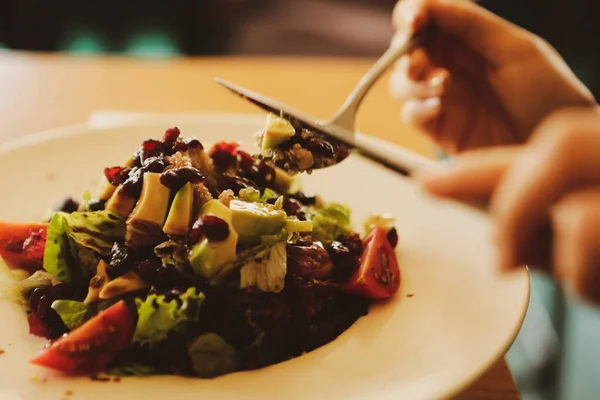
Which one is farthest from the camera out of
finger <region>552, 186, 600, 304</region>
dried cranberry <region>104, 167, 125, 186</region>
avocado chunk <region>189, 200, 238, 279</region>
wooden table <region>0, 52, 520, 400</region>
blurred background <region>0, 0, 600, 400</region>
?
blurred background <region>0, 0, 600, 400</region>

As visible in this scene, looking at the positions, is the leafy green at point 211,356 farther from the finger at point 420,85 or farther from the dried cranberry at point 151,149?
the finger at point 420,85

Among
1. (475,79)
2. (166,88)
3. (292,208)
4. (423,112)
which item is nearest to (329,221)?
(292,208)

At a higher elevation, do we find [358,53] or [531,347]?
[358,53]

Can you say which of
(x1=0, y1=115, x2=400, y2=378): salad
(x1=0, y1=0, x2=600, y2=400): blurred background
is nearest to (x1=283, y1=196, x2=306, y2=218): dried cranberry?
(x1=0, y1=115, x2=400, y2=378): salad

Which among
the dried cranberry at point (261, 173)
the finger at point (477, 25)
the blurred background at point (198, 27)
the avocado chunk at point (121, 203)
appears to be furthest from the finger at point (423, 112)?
the blurred background at point (198, 27)

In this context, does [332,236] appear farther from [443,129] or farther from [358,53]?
[358,53]

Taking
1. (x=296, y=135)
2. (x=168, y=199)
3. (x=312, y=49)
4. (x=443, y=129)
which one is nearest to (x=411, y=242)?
(x=443, y=129)

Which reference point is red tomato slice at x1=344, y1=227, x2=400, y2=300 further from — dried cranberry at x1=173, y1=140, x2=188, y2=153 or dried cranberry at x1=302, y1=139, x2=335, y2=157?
dried cranberry at x1=173, y1=140, x2=188, y2=153

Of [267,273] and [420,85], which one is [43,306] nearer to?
[267,273]
